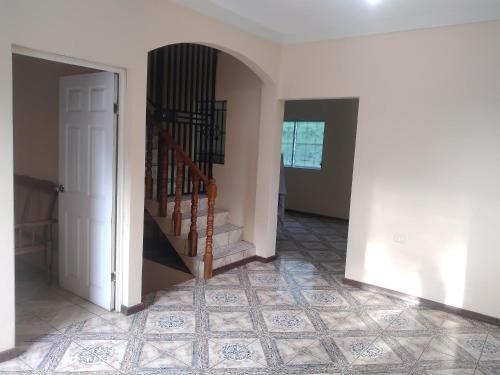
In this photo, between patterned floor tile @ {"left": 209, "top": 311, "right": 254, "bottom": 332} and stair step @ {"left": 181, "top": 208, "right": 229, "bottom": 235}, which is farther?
stair step @ {"left": 181, "top": 208, "right": 229, "bottom": 235}

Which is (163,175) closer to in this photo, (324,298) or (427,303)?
(324,298)

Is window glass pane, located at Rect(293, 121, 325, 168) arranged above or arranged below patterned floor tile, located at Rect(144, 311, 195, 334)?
above

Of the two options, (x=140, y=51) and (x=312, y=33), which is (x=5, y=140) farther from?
(x=312, y=33)

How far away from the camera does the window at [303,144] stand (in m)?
7.97

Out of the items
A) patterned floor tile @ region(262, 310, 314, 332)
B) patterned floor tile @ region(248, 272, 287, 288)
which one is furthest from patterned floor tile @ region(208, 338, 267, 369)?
patterned floor tile @ region(248, 272, 287, 288)

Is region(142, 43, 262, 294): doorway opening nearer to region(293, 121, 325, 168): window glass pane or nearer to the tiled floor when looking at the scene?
the tiled floor

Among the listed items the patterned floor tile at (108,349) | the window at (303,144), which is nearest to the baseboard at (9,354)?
the patterned floor tile at (108,349)

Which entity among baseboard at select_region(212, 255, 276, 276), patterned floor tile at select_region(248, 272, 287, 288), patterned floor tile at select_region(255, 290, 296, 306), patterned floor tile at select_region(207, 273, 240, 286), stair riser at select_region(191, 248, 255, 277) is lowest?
patterned floor tile at select_region(255, 290, 296, 306)

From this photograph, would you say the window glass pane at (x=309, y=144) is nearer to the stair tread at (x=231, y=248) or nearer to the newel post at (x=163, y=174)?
the stair tread at (x=231, y=248)

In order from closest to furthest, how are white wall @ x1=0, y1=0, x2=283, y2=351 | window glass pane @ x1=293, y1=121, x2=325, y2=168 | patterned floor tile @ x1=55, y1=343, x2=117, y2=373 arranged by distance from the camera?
1. white wall @ x1=0, y1=0, x2=283, y2=351
2. patterned floor tile @ x1=55, y1=343, x2=117, y2=373
3. window glass pane @ x1=293, y1=121, x2=325, y2=168

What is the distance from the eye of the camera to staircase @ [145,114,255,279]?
13.5 ft

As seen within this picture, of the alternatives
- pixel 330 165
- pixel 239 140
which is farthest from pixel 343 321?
pixel 330 165

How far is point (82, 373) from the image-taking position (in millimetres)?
2404

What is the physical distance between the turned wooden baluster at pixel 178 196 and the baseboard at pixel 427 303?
190 cm
